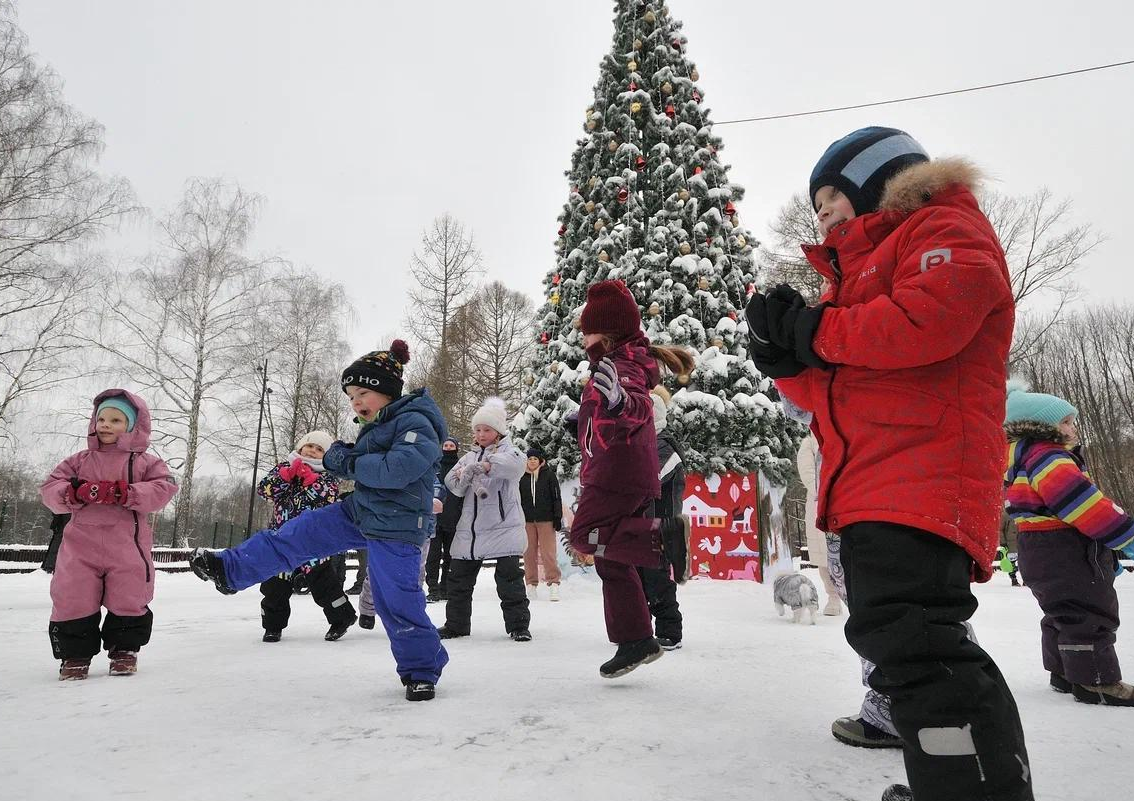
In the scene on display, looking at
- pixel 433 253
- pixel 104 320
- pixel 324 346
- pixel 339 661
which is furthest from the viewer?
pixel 324 346

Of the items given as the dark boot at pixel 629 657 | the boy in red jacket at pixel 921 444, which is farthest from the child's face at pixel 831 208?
the dark boot at pixel 629 657

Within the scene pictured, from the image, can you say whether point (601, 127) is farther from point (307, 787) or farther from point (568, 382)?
point (307, 787)

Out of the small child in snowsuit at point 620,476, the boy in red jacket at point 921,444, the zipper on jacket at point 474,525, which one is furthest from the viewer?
the zipper on jacket at point 474,525

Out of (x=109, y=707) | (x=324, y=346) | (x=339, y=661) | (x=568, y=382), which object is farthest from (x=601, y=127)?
(x=324, y=346)

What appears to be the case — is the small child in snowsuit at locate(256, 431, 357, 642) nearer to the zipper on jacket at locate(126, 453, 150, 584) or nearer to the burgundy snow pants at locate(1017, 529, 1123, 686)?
the zipper on jacket at locate(126, 453, 150, 584)

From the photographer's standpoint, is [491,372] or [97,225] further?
[491,372]

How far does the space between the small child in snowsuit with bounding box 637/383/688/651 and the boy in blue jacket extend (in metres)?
1.26

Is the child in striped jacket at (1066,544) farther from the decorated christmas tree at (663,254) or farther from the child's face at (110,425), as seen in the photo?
the decorated christmas tree at (663,254)

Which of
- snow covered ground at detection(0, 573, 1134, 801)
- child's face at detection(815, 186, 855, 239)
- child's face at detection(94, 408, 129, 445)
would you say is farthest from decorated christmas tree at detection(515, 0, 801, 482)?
child's face at detection(815, 186, 855, 239)

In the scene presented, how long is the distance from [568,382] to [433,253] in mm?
15365

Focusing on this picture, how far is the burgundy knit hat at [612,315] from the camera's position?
3.78 metres

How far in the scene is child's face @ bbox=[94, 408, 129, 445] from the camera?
409 cm

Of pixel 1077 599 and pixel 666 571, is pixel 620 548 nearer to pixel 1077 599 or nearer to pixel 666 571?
pixel 666 571

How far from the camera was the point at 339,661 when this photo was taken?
13.7ft
